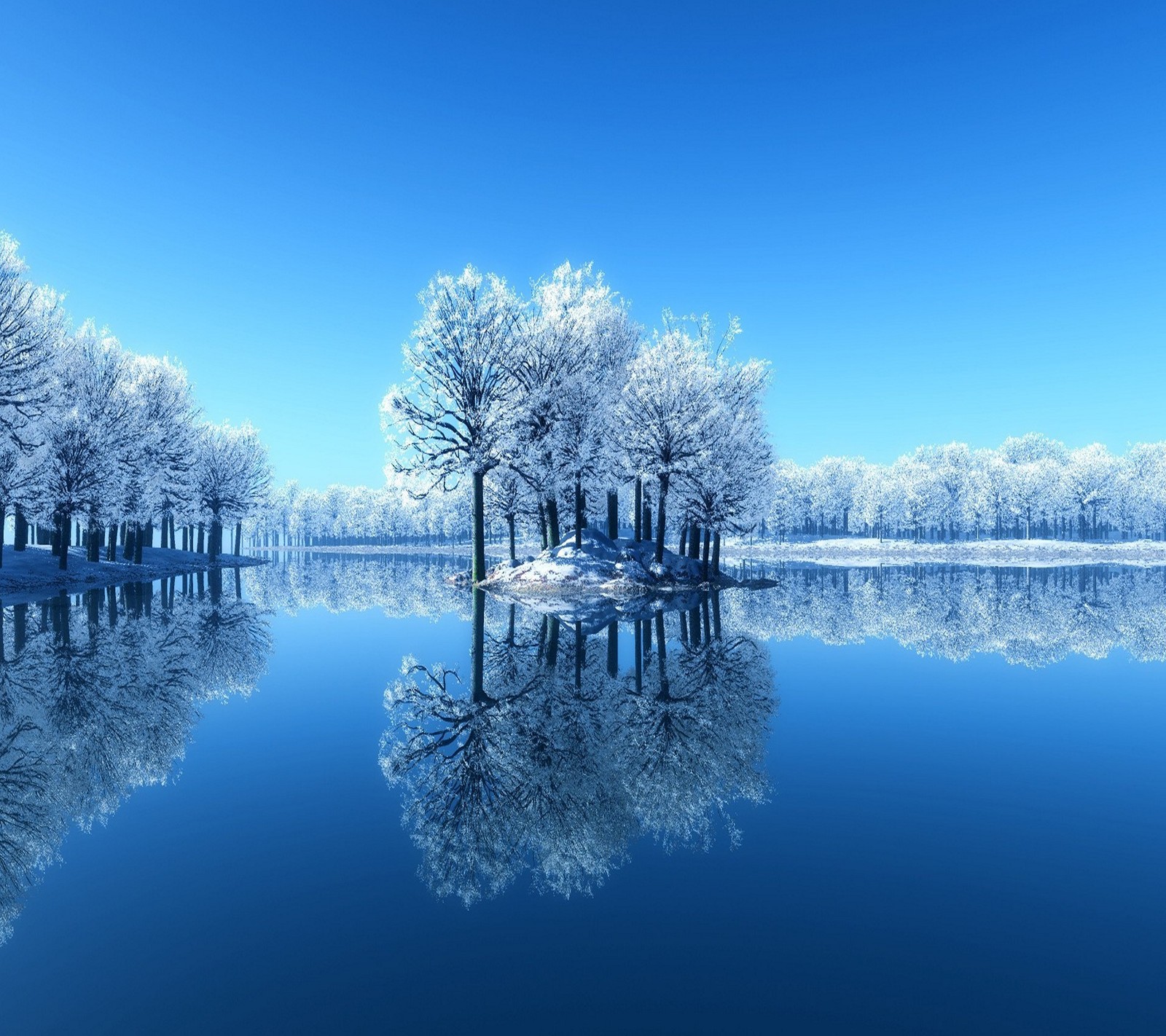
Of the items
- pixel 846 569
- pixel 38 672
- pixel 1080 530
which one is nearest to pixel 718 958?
pixel 38 672

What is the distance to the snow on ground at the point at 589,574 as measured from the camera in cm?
3791

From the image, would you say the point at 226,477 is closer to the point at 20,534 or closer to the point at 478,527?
the point at 20,534

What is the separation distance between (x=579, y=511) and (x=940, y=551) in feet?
357

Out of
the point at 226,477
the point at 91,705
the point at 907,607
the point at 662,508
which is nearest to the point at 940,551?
the point at 662,508

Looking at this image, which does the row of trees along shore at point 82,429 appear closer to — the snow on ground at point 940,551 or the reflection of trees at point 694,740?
the reflection of trees at point 694,740

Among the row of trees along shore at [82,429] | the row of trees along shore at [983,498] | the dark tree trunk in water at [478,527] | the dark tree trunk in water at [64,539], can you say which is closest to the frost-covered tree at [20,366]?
Result: the row of trees along shore at [82,429]

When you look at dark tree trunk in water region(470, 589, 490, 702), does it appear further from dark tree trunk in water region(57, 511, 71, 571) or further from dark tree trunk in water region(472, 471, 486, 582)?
dark tree trunk in water region(57, 511, 71, 571)

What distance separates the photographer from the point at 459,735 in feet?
35.1

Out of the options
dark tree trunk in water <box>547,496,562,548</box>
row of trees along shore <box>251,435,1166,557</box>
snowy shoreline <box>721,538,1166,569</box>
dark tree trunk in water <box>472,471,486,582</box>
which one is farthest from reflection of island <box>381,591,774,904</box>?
row of trees along shore <box>251,435,1166,557</box>

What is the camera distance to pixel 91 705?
40.9 feet

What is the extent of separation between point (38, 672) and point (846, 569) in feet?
224

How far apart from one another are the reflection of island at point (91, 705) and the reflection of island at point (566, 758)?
3.52 meters

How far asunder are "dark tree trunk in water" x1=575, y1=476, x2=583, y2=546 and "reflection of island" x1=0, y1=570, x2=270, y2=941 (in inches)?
730

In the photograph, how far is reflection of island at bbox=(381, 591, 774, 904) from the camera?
6977mm
